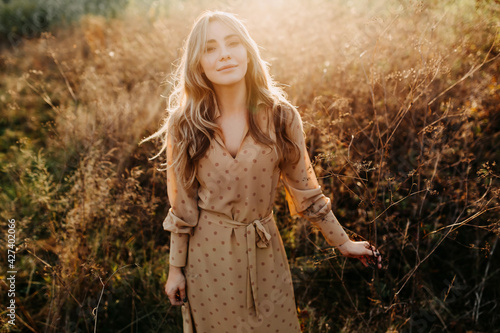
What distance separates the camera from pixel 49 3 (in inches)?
274

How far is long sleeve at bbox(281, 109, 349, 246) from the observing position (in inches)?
62.2

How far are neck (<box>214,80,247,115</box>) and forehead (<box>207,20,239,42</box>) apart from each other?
199 mm

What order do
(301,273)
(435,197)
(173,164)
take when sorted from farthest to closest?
(435,197), (301,273), (173,164)

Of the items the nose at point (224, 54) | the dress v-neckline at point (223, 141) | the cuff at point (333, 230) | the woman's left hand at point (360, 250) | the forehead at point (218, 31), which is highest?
the forehead at point (218, 31)

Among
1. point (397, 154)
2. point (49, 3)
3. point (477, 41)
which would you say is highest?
point (49, 3)

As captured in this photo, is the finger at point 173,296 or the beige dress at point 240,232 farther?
the finger at point 173,296

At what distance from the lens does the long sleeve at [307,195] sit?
1580mm

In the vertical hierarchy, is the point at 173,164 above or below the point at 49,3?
below

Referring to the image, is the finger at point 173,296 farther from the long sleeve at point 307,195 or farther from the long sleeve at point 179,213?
the long sleeve at point 307,195

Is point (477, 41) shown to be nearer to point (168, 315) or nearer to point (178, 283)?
point (178, 283)

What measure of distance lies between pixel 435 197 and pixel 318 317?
1226mm

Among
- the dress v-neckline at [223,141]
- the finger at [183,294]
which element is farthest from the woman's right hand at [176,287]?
the dress v-neckline at [223,141]

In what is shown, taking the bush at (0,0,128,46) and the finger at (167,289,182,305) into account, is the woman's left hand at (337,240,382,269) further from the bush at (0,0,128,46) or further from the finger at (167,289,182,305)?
the bush at (0,0,128,46)

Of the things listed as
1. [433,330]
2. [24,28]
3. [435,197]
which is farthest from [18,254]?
[24,28]
